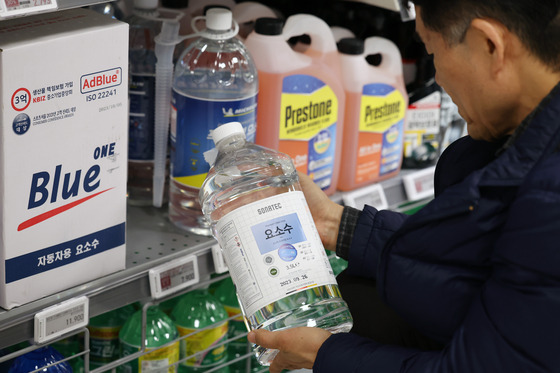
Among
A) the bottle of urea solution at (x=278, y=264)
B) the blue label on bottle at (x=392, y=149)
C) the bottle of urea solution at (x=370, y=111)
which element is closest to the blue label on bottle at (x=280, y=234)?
the bottle of urea solution at (x=278, y=264)

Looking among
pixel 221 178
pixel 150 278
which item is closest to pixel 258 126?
pixel 221 178

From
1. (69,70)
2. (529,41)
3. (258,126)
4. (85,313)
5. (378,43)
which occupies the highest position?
(529,41)

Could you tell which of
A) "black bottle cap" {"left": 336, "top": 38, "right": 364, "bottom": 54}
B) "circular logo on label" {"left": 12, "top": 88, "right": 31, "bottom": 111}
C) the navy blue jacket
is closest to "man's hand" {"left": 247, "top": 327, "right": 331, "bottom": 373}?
the navy blue jacket

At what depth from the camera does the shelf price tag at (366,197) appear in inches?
84.7

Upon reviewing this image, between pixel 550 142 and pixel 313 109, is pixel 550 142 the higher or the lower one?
the higher one

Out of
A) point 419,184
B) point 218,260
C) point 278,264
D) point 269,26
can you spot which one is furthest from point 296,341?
point 419,184

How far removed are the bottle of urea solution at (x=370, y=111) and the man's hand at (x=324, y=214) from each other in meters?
0.45

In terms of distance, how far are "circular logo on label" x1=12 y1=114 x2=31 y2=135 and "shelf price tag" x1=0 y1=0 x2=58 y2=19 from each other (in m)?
0.19

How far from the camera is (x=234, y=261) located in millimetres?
1369

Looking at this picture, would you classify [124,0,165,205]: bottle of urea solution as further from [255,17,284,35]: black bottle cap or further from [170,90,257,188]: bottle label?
[255,17,284,35]: black bottle cap

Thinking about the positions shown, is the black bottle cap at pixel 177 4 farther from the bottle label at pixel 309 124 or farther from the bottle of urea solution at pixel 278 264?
the bottle of urea solution at pixel 278 264

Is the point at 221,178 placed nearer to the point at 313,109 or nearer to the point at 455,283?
the point at 313,109

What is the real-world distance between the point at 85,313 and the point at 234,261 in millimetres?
379

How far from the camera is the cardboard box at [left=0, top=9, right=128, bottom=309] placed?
1317 millimetres
